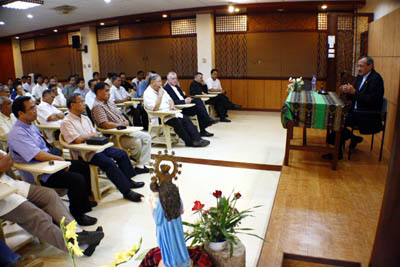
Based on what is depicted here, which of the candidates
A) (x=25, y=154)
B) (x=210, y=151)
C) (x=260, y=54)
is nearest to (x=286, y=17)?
(x=260, y=54)

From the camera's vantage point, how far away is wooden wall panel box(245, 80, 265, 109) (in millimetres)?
8578

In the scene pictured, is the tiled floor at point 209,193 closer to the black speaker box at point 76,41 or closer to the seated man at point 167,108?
the seated man at point 167,108

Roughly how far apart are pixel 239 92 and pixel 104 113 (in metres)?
5.33

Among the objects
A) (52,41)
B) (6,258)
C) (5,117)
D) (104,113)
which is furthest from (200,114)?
(52,41)

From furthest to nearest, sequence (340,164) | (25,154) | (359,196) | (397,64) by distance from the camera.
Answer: (397,64) → (340,164) → (359,196) → (25,154)

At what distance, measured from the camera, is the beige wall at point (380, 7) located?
492cm

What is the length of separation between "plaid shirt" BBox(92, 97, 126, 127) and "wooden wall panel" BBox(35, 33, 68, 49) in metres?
8.70

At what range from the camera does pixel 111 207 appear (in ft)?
10.8

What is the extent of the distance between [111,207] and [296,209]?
70.0 inches

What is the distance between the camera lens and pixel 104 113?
13.3 feet

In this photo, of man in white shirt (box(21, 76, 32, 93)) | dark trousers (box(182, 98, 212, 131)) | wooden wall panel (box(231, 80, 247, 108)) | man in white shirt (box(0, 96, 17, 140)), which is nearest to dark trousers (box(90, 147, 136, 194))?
man in white shirt (box(0, 96, 17, 140))

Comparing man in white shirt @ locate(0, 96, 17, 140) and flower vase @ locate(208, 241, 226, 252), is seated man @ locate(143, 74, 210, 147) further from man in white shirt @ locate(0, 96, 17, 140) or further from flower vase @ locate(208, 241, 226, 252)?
flower vase @ locate(208, 241, 226, 252)

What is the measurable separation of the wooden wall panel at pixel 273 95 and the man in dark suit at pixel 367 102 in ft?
13.3

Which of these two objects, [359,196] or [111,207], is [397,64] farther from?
[111,207]
